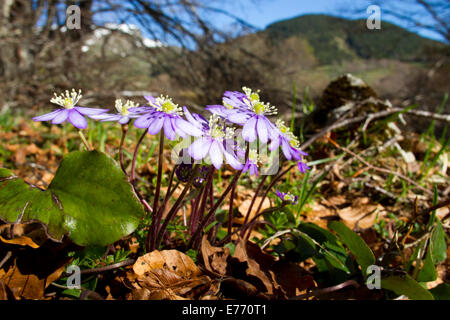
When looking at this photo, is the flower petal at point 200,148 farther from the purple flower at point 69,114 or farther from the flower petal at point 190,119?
the purple flower at point 69,114

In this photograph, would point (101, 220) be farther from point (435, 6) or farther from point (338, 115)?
point (435, 6)

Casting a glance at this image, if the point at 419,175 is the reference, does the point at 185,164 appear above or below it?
above

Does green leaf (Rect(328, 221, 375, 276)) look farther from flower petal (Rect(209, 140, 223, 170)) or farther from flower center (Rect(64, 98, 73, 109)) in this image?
flower center (Rect(64, 98, 73, 109))

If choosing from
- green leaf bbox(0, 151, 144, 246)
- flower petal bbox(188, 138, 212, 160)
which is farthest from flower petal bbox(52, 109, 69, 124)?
flower petal bbox(188, 138, 212, 160)

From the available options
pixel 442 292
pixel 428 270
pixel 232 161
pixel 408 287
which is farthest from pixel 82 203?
pixel 442 292
